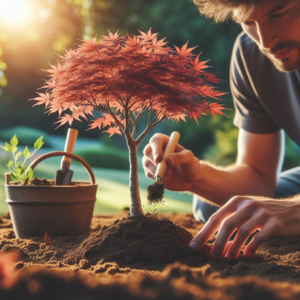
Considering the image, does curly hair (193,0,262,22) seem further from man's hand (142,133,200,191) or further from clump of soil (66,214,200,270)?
clump of soil (66,214,200,270)

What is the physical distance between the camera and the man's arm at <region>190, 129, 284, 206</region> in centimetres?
250

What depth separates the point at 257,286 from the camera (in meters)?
0.82

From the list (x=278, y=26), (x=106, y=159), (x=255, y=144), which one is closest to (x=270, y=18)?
(x=278, y=26)

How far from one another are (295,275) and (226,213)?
338mm

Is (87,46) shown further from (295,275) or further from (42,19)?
(42,19)

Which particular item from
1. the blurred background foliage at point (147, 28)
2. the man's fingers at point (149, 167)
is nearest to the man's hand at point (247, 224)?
the man's fingers at point (149, 167)

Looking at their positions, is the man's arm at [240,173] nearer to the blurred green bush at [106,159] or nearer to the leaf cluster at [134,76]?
the leaf cluster at [134,76]

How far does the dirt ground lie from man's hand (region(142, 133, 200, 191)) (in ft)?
1.06

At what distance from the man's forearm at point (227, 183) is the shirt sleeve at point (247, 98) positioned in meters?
0.34

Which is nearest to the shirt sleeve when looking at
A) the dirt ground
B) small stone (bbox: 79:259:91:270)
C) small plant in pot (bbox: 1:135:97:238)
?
the dirt ground

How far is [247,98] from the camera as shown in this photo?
2.79m

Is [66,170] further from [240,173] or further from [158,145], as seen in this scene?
[240,173]

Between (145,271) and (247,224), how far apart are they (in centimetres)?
43

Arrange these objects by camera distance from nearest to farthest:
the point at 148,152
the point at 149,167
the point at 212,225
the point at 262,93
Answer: the point at 212,225 < the point at 149,167 < the point at 148,152 < the point at 262,93
